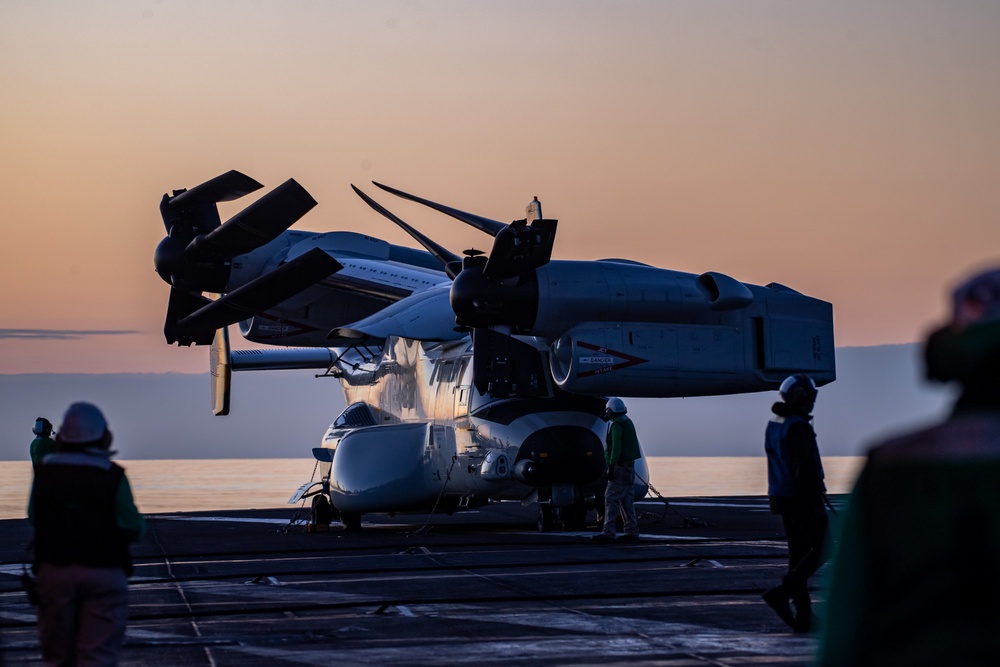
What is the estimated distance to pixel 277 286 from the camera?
72.9 feet

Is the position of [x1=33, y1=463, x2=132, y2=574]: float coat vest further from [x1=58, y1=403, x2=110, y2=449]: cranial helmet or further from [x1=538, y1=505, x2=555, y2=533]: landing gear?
[x1=538, y1=505, x2=555, y2=533]: landing gear

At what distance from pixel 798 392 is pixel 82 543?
5.48 m

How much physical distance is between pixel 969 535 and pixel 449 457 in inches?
733

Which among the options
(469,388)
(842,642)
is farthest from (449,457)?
(842,642)

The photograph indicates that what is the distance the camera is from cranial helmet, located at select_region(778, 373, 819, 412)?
32.4 feet

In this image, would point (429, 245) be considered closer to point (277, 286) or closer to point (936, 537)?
point (277, 286)

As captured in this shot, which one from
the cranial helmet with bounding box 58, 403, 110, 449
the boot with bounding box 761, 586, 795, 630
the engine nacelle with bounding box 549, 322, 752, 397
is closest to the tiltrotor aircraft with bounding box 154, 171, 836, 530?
the engine nacelle with bounding box 549, 322, 752, 397

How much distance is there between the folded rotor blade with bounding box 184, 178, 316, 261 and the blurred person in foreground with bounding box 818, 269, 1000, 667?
18672 mm

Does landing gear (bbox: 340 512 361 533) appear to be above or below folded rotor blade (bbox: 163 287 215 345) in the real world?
below

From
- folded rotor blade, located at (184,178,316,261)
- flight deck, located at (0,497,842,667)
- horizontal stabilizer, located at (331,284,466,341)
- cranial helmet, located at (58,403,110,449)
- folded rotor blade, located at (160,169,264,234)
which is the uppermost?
Result: folded rotor blade, located at (160,169,264,234)

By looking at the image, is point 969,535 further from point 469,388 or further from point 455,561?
point 469,388

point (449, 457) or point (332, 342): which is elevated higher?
point (332, 342)

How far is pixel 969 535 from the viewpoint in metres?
2.13

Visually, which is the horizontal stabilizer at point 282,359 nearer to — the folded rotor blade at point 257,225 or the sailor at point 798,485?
the folded rotor blade at point 257,225
